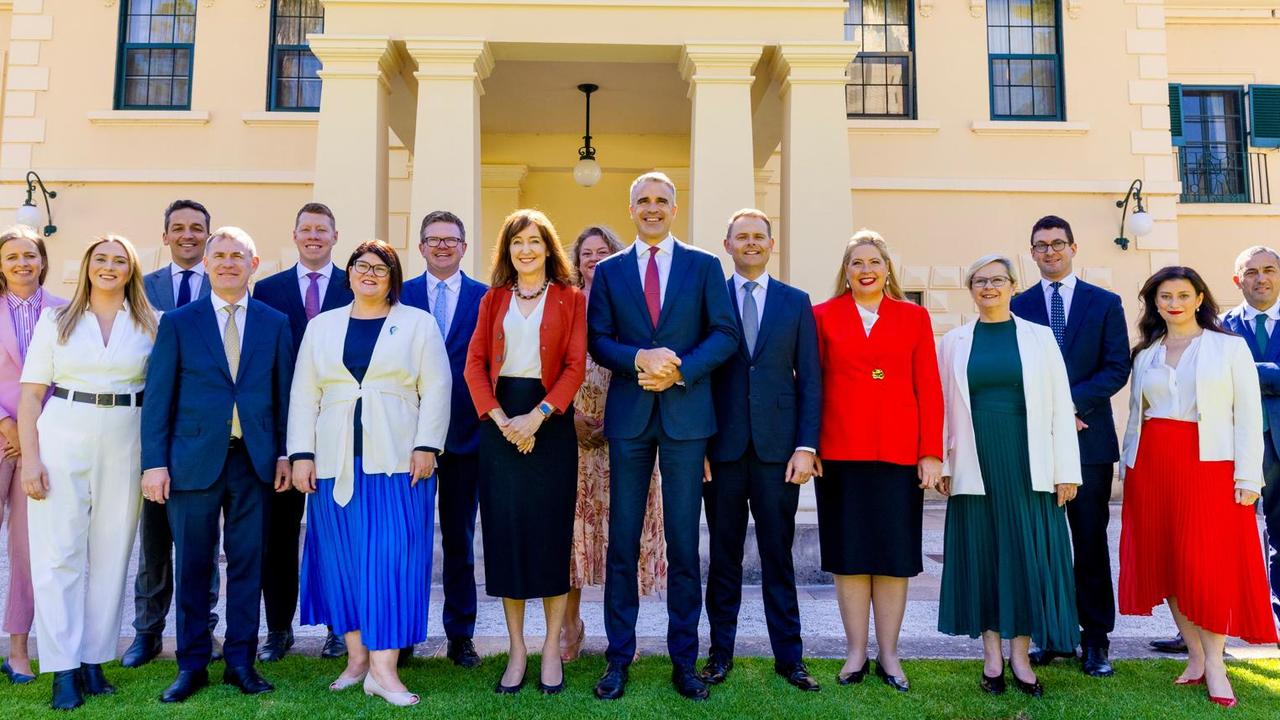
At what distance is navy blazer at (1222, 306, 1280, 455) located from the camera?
4859 mm

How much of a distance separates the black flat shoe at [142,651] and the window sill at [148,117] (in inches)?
326

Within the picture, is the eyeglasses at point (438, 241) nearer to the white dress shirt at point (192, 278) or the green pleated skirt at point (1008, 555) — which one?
the white dress shirt at point (192, 278)

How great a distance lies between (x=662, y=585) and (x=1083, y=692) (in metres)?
2.05

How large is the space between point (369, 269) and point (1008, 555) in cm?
322

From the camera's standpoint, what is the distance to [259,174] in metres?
10.8

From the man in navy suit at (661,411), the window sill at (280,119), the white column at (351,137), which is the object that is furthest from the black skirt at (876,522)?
the window sill at (280,119)

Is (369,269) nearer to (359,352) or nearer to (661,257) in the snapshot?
(359,352)

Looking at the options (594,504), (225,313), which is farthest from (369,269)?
(594,504)

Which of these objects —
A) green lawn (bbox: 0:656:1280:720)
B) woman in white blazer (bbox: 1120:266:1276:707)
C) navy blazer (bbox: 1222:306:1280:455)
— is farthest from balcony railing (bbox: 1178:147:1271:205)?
green lawn (bbox: 0:656:1280:720)

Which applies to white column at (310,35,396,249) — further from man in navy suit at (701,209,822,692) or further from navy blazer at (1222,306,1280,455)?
Result: navy blazer at (1222,306,1280,455)

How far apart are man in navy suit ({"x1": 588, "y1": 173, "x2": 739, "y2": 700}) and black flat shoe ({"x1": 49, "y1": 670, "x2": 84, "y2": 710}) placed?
7.46 feet

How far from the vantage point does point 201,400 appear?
3852mm

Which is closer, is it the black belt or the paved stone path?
the black belt

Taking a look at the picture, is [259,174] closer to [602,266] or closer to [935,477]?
[602,266]
